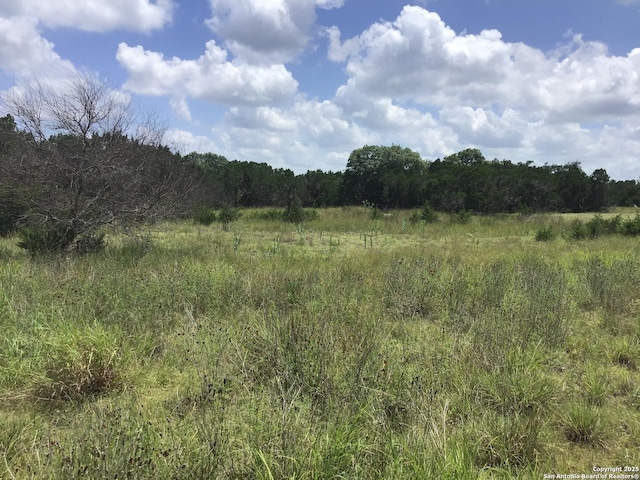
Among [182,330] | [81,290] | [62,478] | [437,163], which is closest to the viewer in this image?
[62,478]

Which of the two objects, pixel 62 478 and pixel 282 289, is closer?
pixel 62 478

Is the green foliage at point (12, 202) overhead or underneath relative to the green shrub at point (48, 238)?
overhead

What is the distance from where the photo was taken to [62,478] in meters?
2.17

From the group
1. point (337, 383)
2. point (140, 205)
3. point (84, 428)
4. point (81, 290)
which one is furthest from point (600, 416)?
point (140, 205)

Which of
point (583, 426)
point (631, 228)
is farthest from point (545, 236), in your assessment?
point (583, 426)

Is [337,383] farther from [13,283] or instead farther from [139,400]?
[13,283]

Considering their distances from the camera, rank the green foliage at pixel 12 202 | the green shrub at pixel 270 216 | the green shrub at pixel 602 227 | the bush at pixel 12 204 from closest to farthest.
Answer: the green foliage at pixel 12 202
the bush at pixel 12 204
the green shrub at pixel 602 227
the green shrub at pixel 270 216

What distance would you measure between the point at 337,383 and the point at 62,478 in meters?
1.95

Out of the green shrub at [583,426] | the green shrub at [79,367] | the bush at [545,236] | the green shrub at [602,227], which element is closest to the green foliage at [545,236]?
the bush at [545,236]

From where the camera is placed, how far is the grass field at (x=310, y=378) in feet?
8.13

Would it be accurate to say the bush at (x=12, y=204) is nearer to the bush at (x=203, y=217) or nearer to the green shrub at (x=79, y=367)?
the green shrub at (x=79, y=367)

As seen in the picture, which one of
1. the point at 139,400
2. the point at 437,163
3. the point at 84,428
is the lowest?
the point at 139,400

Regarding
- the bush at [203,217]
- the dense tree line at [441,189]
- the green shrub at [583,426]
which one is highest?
the dense tree line at [441,189]

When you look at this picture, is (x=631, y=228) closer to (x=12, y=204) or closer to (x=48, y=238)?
(x=48, y=238)
